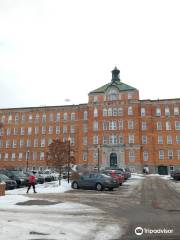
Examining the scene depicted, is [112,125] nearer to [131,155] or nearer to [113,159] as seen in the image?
[113,159]

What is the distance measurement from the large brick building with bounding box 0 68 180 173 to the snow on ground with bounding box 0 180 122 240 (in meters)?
51.5

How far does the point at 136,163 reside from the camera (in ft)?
Result: 213

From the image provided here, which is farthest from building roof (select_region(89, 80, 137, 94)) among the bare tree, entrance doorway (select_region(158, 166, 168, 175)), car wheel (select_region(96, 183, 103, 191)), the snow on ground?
the snow on ground

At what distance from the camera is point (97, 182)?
23594 mm

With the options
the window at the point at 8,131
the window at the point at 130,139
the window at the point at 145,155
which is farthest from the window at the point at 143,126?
the window at the point at 8,131

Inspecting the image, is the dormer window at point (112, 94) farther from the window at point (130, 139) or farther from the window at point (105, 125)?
the window at point (130, 139)

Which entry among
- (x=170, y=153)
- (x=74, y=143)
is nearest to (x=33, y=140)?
(x=74, y=143)

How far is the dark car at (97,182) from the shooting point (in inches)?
912

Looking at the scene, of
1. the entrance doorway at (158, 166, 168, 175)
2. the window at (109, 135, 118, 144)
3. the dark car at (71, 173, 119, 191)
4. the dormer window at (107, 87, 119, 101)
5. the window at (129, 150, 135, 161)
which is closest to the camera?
the dark car at (71, 173, 119, 191)

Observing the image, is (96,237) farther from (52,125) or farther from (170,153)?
(52,125)

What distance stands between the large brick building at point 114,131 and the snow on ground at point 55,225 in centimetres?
5150

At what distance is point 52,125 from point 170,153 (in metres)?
33.8

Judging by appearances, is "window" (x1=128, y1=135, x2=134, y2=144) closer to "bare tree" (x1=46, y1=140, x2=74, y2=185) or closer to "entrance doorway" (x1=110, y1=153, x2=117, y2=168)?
"entrance doorway" (x1=110, y1=153, x2=117, y2=168)

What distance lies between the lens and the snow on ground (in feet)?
24.1
